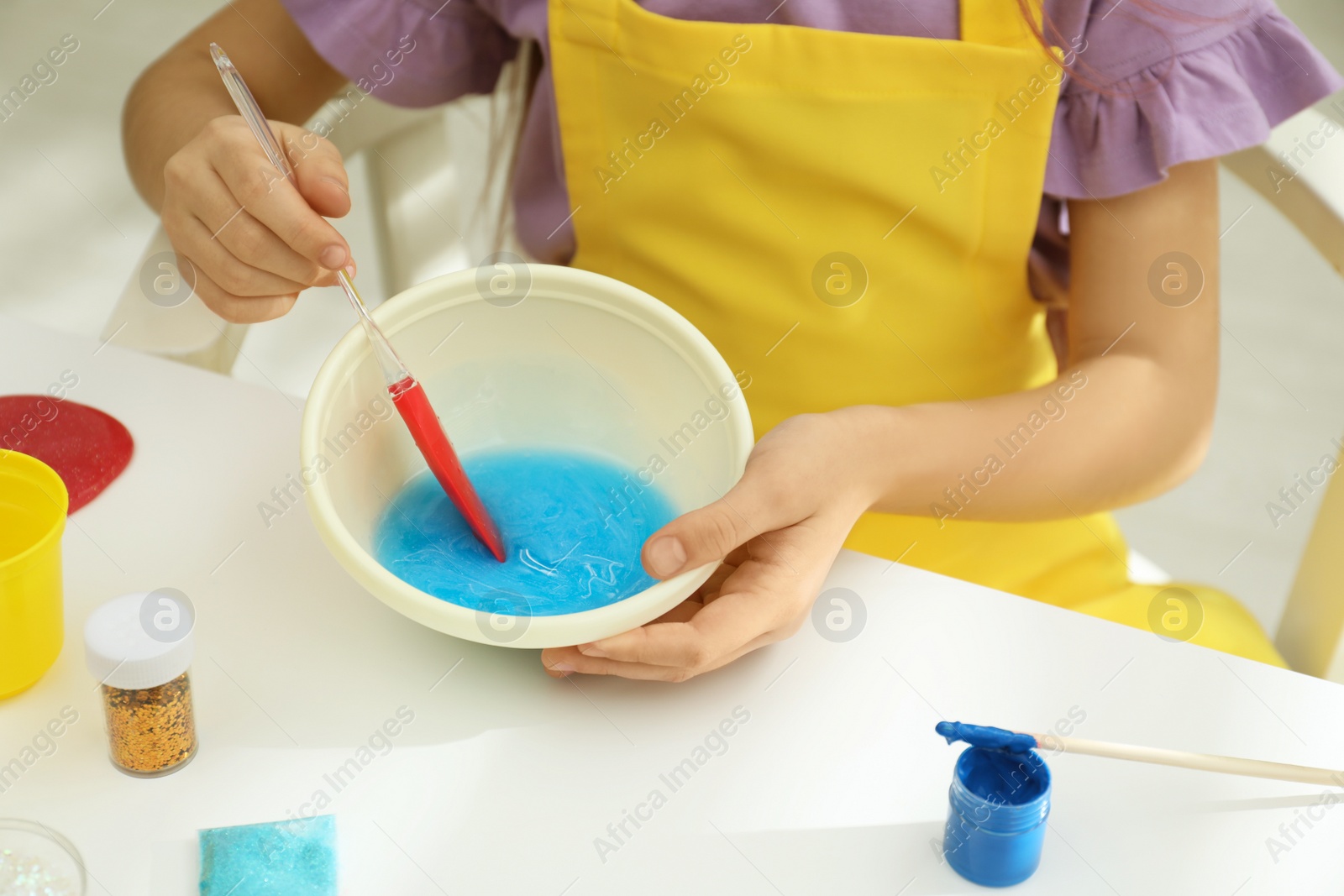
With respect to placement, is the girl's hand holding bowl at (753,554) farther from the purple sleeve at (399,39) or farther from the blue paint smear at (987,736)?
the purple sleeve at (399,39)

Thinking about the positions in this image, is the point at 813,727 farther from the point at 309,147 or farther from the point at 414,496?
the point at 309,147

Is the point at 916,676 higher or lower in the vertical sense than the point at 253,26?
lower

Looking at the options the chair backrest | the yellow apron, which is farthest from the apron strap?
the chair backrest

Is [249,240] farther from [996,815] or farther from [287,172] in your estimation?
[996,815]

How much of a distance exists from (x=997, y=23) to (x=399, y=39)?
0.46 meters

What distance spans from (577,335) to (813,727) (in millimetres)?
270

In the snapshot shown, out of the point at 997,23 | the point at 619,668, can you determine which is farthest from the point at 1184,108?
Answer: the point at 619,668

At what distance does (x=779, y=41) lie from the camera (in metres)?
0.75

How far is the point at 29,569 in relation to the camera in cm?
55

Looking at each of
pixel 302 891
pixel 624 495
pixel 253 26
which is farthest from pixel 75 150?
pixel 302 891

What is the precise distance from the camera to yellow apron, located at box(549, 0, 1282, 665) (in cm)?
75

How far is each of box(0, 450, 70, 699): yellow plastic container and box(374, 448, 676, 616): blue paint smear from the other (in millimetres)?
161

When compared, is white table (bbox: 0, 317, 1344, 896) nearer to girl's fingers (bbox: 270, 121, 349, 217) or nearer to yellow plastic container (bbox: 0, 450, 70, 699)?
A: yellow plastic container (bbox: 0, 450, 70, 699)

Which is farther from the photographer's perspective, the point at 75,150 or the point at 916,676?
the point at 75,150
